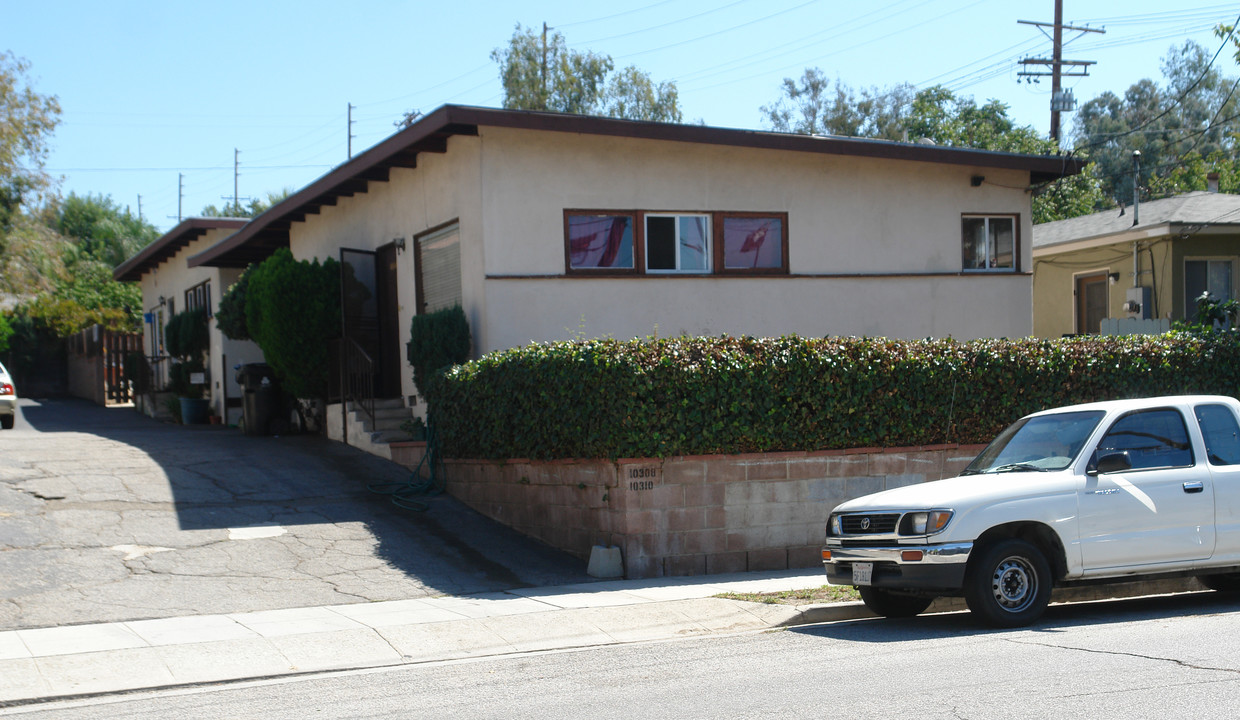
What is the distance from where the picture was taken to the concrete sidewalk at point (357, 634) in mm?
7312

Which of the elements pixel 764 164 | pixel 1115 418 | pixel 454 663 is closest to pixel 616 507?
pixel 454 663


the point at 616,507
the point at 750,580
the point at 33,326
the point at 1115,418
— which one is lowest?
the point at 750,580

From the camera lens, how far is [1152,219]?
72.2 feet

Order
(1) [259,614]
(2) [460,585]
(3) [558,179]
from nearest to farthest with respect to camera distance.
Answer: (1) [259,614] < (2) [460,585] < (3) [558,179]

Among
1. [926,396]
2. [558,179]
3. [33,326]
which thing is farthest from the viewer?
[33,326]

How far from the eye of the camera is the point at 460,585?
10.4m

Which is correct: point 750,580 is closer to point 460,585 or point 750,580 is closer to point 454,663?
point 460,585

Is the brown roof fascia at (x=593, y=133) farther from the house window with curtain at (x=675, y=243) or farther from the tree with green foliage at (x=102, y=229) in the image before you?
the tree with green foliage at (x=102, y=229)

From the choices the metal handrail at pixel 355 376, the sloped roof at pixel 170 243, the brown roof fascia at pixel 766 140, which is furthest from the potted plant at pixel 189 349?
→ the brown roof fascia at pixel 766 140

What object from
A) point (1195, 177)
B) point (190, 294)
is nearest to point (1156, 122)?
point (1195, 177)

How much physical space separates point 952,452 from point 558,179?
6.19m

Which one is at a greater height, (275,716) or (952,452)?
(952,452)

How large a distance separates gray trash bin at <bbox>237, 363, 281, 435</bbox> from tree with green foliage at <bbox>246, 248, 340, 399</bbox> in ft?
4.63

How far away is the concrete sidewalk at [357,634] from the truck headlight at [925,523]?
136 cm
